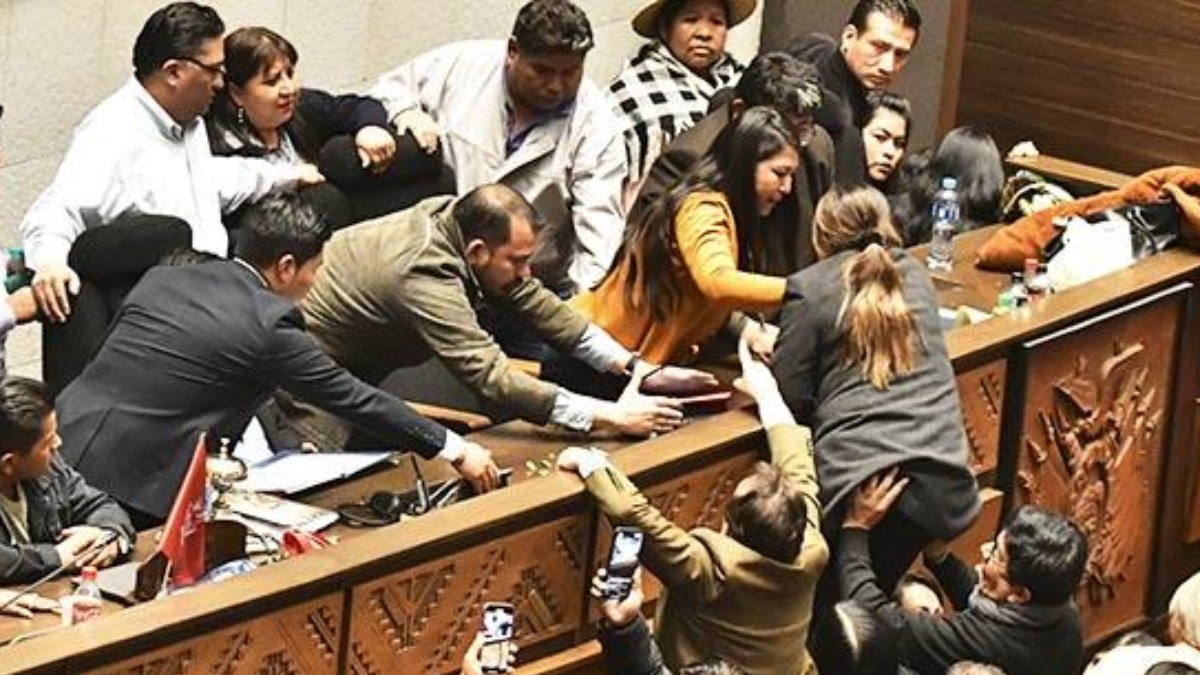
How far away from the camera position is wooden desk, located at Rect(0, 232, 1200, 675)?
5734 millimetres

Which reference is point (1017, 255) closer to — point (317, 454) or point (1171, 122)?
point (1171, 122)

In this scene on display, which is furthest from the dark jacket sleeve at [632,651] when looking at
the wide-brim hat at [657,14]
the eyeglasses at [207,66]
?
the wide-brim hat at [657,14]

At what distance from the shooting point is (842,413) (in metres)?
6.80

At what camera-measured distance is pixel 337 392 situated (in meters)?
6.22

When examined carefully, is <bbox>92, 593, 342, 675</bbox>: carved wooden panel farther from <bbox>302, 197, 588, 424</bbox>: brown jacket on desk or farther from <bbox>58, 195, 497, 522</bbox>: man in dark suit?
<bbox>302, 197, 588, 424</bbox>: brown jacket on desk

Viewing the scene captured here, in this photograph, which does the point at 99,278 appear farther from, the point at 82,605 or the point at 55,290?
the point at 82,605

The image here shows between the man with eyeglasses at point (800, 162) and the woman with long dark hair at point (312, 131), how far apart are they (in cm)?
71

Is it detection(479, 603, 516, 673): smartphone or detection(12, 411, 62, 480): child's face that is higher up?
detection(12, 411, 62, 480): child's face

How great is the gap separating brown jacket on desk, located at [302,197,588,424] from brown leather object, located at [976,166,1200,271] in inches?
72.7

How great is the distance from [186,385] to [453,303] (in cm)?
62

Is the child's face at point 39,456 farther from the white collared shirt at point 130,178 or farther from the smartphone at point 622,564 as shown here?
the white collared shirt at point 130,178

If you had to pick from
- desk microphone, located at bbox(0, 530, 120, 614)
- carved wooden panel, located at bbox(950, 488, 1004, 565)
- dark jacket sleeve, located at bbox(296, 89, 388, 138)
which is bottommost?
carved wooden panel, located at bbox(950, 488, 1004, 565)

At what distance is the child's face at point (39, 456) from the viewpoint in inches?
227

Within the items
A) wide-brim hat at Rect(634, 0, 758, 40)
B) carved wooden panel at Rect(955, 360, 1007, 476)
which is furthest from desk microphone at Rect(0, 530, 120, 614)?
wide-brim hat at Rect(634, 0, 758, 40)
